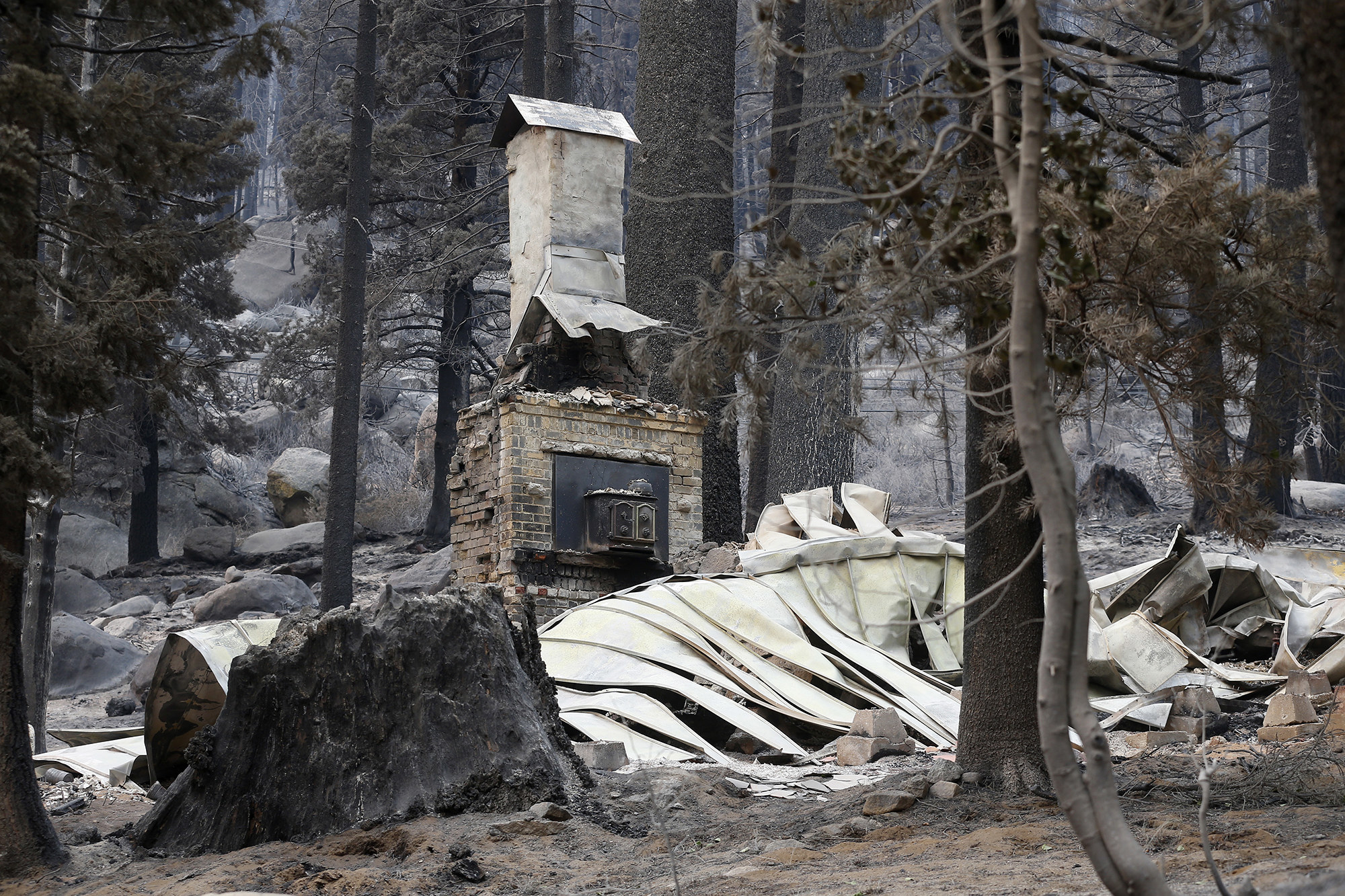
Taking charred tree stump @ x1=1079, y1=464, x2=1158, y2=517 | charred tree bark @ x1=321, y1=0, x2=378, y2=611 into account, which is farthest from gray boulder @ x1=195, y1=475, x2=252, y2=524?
charred tree stump @ x1=1079, y1=464, x2=1158, y2=517

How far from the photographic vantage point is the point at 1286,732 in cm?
684

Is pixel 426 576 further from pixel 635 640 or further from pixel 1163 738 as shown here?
pixel 1163 738

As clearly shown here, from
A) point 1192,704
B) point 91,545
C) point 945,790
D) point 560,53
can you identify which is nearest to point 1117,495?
point 1192,704

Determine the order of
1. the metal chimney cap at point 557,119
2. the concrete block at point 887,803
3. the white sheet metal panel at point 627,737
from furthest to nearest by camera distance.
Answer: the metal chimney cap at point 557,119, the white sheet metal panel at point 627,737, the concrete block at point 887,803

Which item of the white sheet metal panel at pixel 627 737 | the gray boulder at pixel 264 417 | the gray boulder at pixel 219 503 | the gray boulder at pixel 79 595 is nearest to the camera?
the white sheet metal panel at pixel 627 737

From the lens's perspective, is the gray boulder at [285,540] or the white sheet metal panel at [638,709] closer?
the white sheet metal panel at [638,709]

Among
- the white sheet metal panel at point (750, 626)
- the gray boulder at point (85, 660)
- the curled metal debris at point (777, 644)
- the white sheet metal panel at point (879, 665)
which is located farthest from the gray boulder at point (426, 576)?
the white sheet metal panel at point (750, 626)

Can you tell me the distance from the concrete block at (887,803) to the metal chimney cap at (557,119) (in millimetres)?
8729

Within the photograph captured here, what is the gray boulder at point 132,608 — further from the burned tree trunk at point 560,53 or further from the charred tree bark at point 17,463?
the charred tree bark at point 17,463

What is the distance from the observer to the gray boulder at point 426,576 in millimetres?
17219

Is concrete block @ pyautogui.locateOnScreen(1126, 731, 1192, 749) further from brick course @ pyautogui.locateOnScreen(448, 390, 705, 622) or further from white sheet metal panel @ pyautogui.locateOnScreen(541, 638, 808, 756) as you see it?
brick course @ pyautogui.locateOnScreen(448, 390, 705, 622)

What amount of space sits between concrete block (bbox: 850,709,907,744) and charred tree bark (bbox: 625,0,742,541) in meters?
6.12

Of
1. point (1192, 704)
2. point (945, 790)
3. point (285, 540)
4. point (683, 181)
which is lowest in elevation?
point (945, 790)

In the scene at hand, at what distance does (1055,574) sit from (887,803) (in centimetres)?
313
